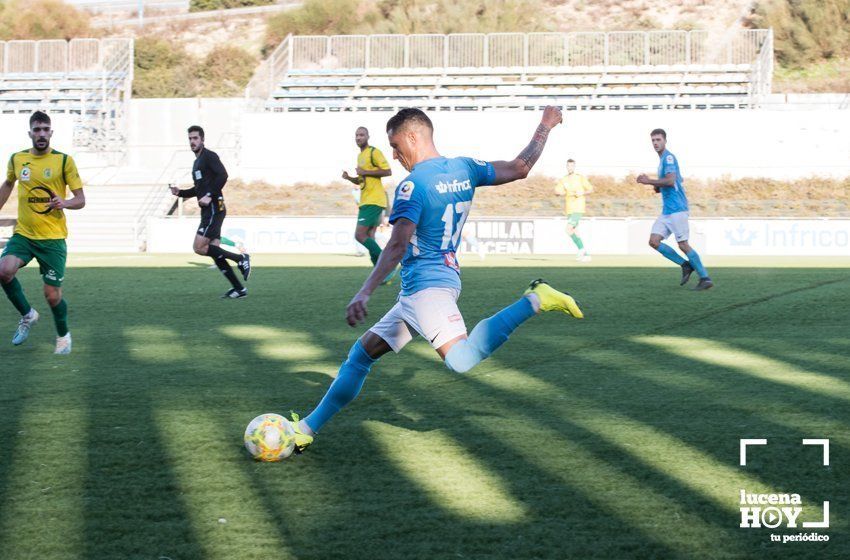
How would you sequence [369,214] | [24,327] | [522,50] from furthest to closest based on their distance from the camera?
[522,50]
[369,214]
[24,327]

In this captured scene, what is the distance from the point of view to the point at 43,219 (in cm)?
891

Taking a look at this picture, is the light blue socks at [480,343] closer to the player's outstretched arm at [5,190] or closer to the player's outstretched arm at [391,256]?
the player's outstretched arm at [391,256]

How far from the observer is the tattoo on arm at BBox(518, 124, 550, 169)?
570 cm

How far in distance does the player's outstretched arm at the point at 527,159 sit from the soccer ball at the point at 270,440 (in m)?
1.66

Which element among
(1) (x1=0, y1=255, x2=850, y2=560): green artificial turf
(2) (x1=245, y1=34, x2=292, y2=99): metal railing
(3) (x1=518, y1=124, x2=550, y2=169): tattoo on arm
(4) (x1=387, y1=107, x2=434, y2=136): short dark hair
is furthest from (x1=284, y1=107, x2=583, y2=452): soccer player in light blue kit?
(2) (x1=245, y1=34, x2=292, y2=99): metal railing

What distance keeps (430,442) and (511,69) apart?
35952 millimetres

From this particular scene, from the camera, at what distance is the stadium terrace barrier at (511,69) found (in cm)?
3844

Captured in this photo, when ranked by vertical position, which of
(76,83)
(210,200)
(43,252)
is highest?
(76,83)

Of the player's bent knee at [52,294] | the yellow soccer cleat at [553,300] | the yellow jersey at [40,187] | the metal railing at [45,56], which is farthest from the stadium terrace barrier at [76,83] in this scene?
the yellow soccer cleat at [553,300]

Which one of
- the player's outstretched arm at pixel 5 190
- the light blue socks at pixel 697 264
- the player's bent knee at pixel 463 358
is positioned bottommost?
the light blue socks at pixel 697 264

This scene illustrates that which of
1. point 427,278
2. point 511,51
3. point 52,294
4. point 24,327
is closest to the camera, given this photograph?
point 427,278

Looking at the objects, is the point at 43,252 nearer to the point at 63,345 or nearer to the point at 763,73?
the point at 63,345

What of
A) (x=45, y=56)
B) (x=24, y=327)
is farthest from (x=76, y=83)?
(x=24, y=327)

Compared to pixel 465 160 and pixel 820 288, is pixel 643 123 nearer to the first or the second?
pixel 820 288
